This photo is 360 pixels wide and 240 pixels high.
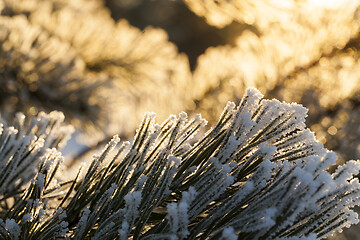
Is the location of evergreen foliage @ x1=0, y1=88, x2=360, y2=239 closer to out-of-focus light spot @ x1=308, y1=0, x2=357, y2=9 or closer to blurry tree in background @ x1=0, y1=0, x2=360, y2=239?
blurry tree in background @ x1=0, y1=0, x2=360, y2=239

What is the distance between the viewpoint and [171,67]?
5.74 feet

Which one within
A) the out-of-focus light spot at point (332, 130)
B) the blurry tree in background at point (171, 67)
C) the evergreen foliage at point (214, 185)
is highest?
the blurry tree in background at point (171, 67)

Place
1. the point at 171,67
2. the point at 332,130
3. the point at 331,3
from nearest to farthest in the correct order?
the point at 332,130, the point at 331,3, the point at 171,67

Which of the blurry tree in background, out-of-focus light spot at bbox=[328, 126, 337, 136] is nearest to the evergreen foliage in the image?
the blurry tree in background

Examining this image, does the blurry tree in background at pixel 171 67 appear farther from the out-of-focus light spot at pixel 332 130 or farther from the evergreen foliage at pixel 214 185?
the evergreen foliage at pixel 214 185

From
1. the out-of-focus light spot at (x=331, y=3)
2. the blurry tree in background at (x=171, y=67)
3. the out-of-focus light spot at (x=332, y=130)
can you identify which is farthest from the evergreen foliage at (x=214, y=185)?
the out-of-focus light spot at (x=331, y=3)

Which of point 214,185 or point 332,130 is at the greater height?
point 332,130

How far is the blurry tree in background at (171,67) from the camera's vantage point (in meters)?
1.30

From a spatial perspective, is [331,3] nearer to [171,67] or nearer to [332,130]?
[332,130]

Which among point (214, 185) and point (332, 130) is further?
point (332, 130)

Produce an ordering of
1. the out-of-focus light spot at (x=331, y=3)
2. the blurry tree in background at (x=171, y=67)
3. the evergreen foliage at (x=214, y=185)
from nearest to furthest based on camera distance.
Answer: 1. the evergreen foliage at (x=214, y=185)
2. the blurry tree in background at (x=171, y=67)
3. the out-of-focus light spot at (x=331, y=3)

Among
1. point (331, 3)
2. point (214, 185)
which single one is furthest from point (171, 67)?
point (214, 185)

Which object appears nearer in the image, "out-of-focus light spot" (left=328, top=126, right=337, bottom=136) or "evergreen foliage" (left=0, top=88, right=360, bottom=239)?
"evergreen foliage" (left=0, top=88, right=360, bottom=239)

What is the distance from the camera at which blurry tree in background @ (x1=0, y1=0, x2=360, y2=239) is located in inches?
51.3
